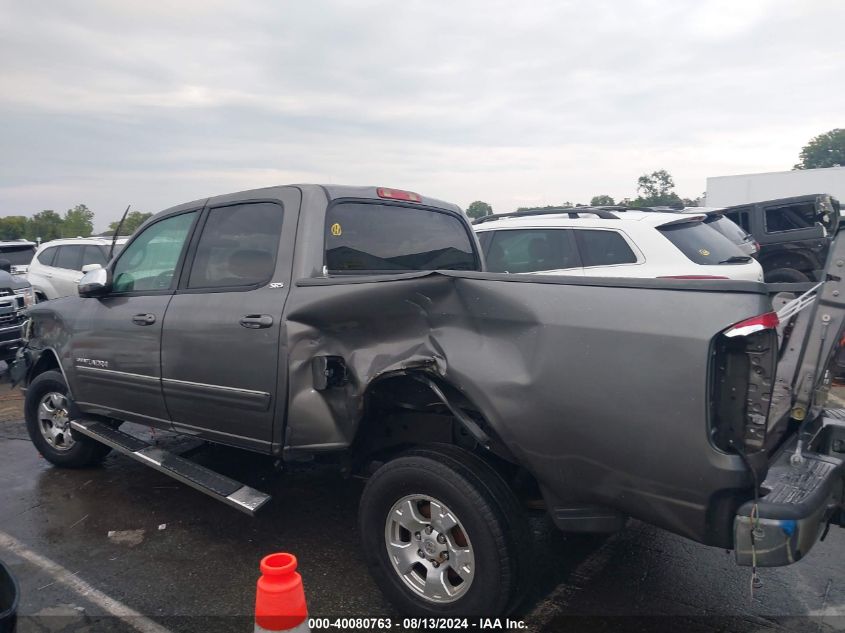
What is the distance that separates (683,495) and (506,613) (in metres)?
0.93

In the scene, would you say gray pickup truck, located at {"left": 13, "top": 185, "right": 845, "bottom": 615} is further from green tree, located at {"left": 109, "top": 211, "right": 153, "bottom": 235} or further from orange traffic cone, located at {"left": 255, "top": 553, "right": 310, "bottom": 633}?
green tree, located at {"left": 109, "top": 211, "right": 153, "bottom": 235}

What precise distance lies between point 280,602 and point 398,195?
263 cm

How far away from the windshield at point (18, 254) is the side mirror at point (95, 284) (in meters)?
10.0

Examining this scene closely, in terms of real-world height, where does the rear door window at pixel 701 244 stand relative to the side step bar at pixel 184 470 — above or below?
above

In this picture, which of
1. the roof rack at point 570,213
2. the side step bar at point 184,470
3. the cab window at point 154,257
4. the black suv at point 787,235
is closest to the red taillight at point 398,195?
the cab window at point 154,257

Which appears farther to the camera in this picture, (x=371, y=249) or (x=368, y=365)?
(x=371, y=249)

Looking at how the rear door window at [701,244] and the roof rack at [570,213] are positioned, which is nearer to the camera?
the rear door window at [701,244]

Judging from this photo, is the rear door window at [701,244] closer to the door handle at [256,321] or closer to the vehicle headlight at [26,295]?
the door handle at [256,321]

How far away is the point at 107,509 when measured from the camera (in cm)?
439

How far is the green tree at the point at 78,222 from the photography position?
35938 mm

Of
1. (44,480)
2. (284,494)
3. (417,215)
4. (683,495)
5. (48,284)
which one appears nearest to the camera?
(683,495)

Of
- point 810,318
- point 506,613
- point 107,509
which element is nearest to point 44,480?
point 107,509

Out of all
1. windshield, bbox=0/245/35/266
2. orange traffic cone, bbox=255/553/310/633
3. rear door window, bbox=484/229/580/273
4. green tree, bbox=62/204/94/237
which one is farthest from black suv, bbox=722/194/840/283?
green tree, bbox=62/204/94/237

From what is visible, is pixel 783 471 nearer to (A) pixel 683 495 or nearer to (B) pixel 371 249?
(A) pixel 683 495
